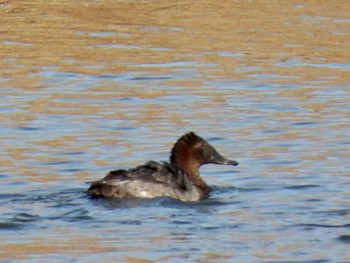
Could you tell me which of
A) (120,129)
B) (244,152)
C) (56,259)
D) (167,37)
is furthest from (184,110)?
(56,259)

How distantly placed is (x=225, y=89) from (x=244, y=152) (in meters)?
3.98

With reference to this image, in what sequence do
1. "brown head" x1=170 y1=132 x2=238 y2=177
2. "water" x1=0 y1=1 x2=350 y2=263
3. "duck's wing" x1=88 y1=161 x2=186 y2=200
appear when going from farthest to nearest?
"brown head" x1=170 y1=132 x2=238 y2=177
"duck's wing" x1=88 y1=161 x2=186 y2=200
"water" x1=0 y1=1 x2=350 y2=263

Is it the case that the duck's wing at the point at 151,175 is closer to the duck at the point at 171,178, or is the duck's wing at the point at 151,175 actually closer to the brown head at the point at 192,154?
the duck at the point at 171,178

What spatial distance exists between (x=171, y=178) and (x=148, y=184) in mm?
306

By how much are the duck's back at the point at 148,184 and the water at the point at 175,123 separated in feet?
0.52

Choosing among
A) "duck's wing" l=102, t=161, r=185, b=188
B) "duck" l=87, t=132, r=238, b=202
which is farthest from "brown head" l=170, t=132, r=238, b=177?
"duck's wing" l=102, t=161, r=185, b=188

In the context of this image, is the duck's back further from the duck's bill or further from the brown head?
the duck's bill

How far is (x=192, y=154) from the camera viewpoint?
14.3 metres

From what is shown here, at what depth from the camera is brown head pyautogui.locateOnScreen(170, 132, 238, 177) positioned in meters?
14.2

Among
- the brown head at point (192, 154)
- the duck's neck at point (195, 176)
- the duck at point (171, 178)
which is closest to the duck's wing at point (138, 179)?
the duck at point (171, 178)

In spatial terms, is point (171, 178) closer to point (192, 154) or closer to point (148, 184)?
point (148, 184)

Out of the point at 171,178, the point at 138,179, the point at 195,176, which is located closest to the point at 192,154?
the point at 195,176

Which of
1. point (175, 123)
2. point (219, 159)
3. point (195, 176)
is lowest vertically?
point (195, 176)

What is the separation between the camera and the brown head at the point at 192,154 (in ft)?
46.6
